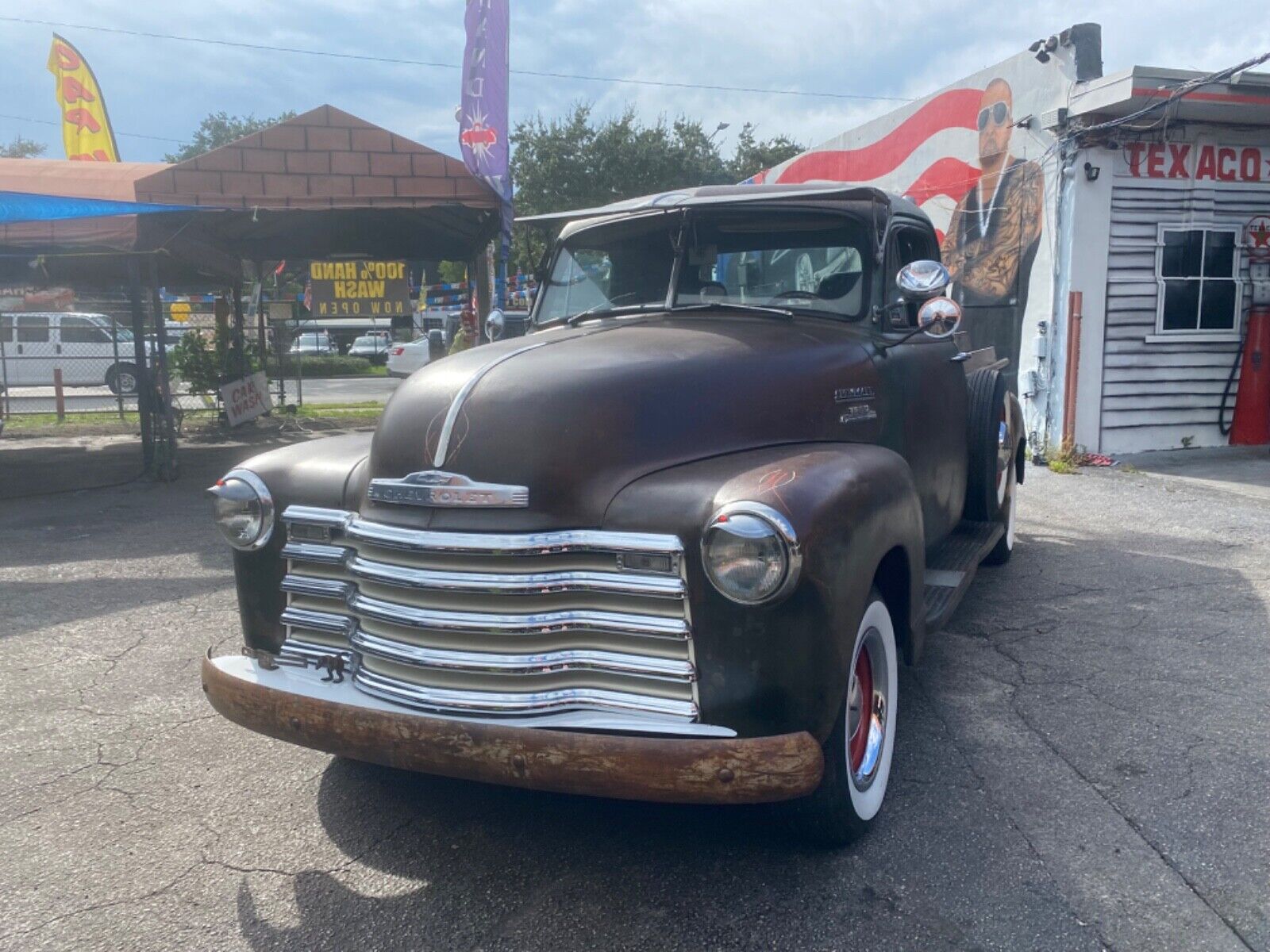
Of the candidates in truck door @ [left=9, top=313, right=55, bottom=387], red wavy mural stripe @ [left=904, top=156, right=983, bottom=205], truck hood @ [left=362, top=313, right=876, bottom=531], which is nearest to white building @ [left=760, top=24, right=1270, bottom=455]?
red wavy mural stripe @ [left=904, top=156, right=983, bottom=205]

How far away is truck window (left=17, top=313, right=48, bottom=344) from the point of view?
24.9 meters

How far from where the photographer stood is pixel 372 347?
40.9 m

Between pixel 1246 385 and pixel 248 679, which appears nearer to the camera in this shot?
pixel 248 679

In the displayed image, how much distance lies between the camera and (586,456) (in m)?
2.91

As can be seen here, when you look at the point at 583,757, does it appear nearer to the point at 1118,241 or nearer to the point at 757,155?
the point at 1118,241

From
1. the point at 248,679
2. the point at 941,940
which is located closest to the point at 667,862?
the point at 941,940

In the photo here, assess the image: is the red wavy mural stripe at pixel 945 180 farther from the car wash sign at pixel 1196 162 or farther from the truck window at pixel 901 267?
the truck window at pixel 901 267

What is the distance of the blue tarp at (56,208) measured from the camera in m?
8.29

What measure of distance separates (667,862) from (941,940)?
808 millimetres

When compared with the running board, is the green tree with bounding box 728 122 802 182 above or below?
above

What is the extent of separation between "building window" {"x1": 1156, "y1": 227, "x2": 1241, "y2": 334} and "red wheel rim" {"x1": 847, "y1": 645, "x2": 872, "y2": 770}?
881 centimetres

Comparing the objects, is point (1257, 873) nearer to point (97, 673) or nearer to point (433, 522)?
point (433, 522)

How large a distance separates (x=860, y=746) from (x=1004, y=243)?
9.28 meters

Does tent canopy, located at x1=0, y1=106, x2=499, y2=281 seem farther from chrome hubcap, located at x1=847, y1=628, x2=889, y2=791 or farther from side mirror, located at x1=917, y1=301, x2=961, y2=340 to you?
chrome hubcap, located at x1=847, y1=628, x2=889, y2=791
